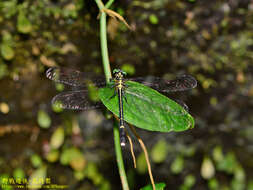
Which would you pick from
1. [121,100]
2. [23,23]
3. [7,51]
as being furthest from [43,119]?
[121,100]

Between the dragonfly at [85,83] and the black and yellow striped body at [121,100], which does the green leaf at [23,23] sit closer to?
the dragonfly at [85,83]

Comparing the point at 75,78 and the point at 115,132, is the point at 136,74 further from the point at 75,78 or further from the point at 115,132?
the point at 115,132

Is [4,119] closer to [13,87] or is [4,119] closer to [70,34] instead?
[13,87]

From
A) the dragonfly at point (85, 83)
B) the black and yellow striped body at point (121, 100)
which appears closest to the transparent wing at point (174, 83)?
the dragonfly at point (85, 83)

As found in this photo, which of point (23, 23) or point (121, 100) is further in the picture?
point (23, 23)

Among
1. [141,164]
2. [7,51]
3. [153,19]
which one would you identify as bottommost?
[141,164]

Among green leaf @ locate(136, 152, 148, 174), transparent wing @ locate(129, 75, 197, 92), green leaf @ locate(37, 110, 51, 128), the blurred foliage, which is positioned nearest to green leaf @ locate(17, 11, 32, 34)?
the blurred foliage
